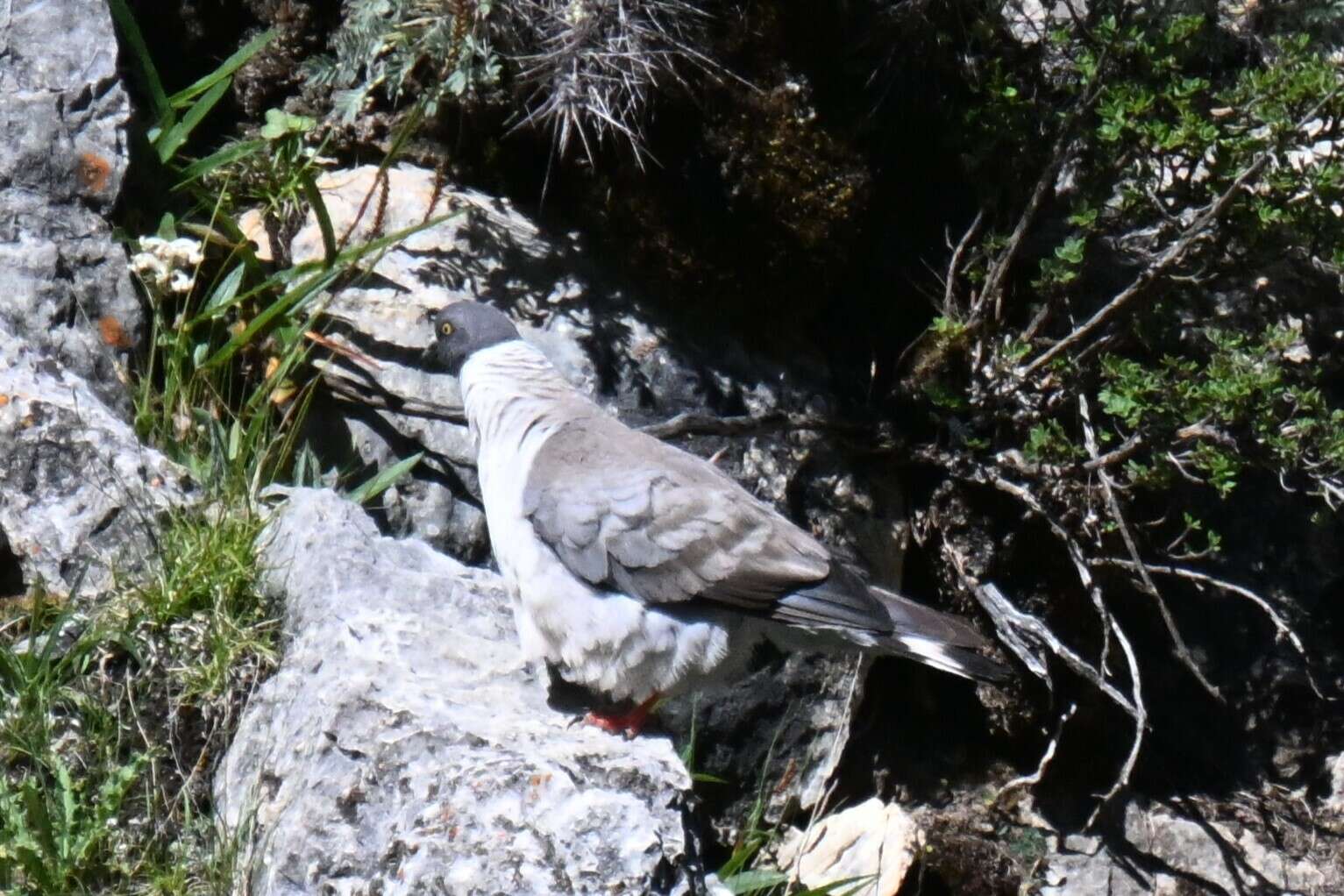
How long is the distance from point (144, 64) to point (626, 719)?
3.14 meters

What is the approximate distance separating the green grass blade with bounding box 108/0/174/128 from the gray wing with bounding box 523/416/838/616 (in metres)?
2.35

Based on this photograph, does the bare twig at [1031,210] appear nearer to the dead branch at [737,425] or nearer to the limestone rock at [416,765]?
the dead branch at [737,425]

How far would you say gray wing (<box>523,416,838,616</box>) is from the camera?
A: 4.05 m

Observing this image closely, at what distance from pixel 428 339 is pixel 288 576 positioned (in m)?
1.42

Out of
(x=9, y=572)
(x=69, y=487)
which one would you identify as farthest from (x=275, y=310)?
(x=9, y=572)

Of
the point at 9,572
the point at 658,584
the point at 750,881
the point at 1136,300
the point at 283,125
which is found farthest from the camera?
the point at 283,125

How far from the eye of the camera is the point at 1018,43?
5617 mm

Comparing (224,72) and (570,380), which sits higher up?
(224,72)

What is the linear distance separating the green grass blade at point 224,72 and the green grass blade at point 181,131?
5 cm

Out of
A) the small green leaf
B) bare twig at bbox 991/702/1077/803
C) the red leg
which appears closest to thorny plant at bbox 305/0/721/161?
the small green leaf

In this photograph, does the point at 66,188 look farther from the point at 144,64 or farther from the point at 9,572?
the point at 9,572

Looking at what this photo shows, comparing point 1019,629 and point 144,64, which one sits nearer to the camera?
point 144,64

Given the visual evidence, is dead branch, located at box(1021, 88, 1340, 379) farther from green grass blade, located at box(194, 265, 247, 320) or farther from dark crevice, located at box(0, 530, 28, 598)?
dark crevice, located at box(0, 530, 28, 598)

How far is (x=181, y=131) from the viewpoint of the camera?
5.47 meters
